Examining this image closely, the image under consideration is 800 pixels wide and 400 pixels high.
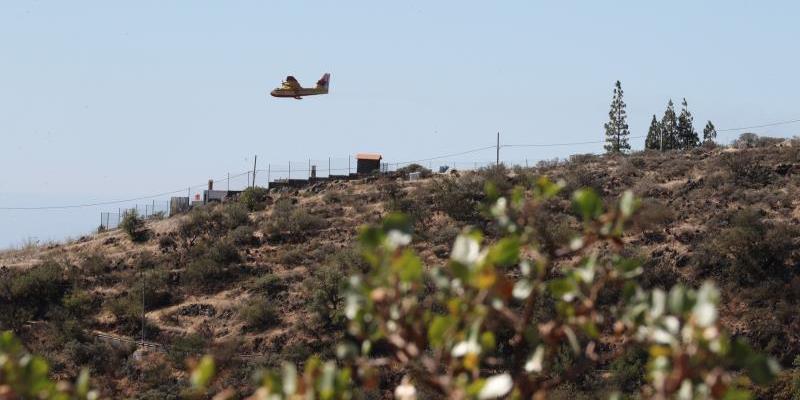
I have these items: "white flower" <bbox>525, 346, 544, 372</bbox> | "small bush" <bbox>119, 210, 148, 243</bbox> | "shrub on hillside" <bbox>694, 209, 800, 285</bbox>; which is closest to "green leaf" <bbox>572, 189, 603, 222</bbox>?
"white flower" <bbox>525, 346, 544, 372</bbox>

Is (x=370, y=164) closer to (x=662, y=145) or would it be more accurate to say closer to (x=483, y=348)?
(x=662, y=145)

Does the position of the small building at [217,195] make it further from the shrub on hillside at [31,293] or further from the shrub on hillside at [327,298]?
the shrub on hillside at [327,298]

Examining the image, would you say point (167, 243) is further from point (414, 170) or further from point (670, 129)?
point (670, 129)

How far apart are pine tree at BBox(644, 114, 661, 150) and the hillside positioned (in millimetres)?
19104

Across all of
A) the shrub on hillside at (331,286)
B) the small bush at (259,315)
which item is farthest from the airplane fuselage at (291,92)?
the small bush at (259,315)

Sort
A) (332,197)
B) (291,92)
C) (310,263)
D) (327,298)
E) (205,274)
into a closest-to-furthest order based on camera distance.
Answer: (327,298), (205,274), (310,263), (332,197), (291,92)

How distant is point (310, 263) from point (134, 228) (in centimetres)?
1574

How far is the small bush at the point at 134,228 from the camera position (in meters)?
62.8

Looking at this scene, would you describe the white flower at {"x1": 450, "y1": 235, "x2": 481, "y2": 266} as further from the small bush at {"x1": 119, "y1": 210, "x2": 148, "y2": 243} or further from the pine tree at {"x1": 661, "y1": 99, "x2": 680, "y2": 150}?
the pine tree at {"x1": 661, "y1": 99, "x2": 680, "y2": 150}

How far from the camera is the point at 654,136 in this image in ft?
292

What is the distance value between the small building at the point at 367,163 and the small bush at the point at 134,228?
1562 cm

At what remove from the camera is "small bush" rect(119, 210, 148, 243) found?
2471 inches

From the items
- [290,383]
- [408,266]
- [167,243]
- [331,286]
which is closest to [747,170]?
[331,286]


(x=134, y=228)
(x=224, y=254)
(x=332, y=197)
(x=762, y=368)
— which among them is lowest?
(x=224, y=254)
